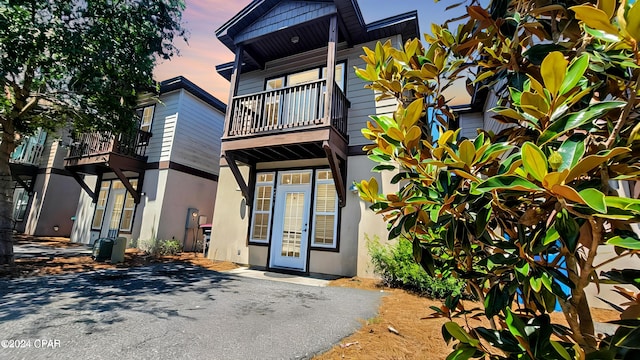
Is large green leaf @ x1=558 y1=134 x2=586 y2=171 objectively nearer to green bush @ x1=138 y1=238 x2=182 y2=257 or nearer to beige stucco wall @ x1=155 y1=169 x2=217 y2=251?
green bush @ x1=138 y1=238 x2=182 y2=257

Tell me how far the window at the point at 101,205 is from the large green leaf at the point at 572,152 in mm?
13698

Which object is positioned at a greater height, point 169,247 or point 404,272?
point 404,272

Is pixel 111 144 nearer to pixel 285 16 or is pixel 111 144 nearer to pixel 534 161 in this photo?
pixel 285 16

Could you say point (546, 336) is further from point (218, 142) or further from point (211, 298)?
point (218, 142)

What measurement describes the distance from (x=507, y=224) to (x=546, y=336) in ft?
1.35

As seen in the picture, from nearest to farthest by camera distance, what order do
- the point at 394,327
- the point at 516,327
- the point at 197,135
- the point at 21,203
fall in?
the point at 516,327
the point at 394,327
the point at 197,135
the point at 21,203

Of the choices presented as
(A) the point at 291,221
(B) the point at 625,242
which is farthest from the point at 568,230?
(A) the point at 291,221

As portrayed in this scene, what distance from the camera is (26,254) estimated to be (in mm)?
7164

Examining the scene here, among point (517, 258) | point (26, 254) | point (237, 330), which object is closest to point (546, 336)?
point (517, 258)

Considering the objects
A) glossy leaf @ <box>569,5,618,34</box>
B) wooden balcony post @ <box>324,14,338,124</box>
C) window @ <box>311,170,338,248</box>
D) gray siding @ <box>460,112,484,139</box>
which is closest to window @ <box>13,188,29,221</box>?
window @ <box>311,170,338,248</box>

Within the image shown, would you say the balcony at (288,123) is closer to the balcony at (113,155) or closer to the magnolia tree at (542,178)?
the magnolia tree at (542,178)

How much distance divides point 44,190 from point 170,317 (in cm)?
1479

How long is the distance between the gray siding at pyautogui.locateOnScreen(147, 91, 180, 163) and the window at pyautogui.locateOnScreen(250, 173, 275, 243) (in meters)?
4.48

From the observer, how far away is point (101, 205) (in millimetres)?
10711
